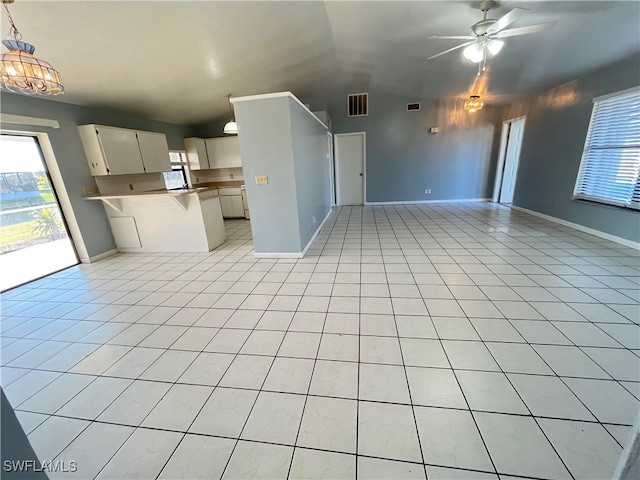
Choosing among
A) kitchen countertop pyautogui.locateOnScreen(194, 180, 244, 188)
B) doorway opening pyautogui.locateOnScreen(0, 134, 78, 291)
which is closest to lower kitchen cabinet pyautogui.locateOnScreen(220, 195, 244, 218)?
kitchen countertop pyautogui.locateOnScreen(194, 180, 244, 188)

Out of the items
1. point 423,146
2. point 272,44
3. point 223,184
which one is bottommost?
point 223,184

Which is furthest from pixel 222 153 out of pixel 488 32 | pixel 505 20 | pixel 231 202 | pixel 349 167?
pixel 505 20

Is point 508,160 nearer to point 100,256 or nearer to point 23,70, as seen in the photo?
point 23,70

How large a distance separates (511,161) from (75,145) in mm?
9065

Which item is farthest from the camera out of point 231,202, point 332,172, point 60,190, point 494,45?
point 332,172

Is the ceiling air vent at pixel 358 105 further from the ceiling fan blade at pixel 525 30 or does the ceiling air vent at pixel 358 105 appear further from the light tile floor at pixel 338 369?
the light tile floor at pixel 338 369

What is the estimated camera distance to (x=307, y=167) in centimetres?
421

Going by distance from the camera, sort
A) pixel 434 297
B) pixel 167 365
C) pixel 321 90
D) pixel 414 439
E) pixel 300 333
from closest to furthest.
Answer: pixel 414 439 < pixel 167 365 < pixel 300 333 < pixel 434 297 < pixel 321 90

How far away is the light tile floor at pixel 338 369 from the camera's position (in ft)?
4.15

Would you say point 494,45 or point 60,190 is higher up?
point 494,45

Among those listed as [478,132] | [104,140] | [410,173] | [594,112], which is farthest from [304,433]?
[478,132]

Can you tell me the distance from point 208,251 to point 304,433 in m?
A: 3.54

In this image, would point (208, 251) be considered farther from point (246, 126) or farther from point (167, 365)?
point (167, 365)

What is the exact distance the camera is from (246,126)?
336cm
